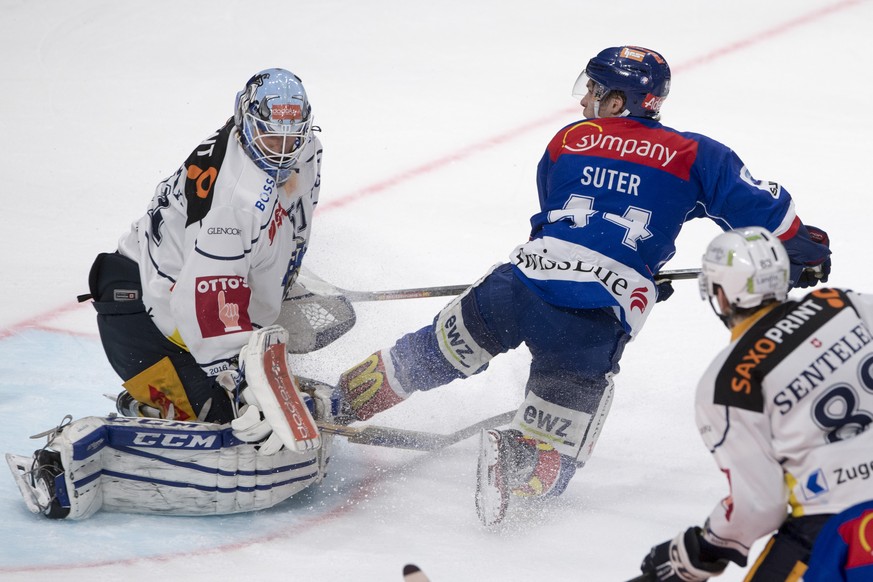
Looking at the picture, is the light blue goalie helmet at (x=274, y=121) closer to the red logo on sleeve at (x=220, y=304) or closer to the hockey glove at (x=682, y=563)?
the red logo on sleeve at (x=220, y=304)

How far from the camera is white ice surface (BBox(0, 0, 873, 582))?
3.08 metres

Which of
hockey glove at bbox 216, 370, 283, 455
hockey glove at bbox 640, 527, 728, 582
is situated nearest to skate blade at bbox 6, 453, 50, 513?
hockey glove at bbox 216, 370, 283, 455

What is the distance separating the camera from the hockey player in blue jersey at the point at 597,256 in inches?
126

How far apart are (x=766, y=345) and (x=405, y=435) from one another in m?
1.66

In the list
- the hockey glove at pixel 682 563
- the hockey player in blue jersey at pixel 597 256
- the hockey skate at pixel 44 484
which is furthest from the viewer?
the hockey player in blue jersey at pixel 597 256

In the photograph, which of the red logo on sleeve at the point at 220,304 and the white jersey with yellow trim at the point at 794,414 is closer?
the white jersey with yellow trim at the point at 794,414

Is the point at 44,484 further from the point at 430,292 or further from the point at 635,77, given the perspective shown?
the point at 635,77

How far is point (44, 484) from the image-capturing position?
10.1 ft

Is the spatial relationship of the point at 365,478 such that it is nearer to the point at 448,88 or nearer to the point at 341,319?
the point at 341,319

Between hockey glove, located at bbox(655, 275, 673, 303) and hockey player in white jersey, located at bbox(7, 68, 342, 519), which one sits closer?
hockey player in white jersey, located at bbox(7, 68, 342, 519)

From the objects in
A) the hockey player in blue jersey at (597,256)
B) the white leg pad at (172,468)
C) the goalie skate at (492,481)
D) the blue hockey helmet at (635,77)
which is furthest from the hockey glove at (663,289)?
the white leg pad at (172,468)

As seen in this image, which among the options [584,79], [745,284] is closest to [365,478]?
[584,79]

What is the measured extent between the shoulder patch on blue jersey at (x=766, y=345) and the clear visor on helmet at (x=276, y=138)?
1507mm

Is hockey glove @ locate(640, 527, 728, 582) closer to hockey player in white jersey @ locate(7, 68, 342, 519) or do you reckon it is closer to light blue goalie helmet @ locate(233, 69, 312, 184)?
hockey player in white jersey @ locate(7, 68, 342, 519)
